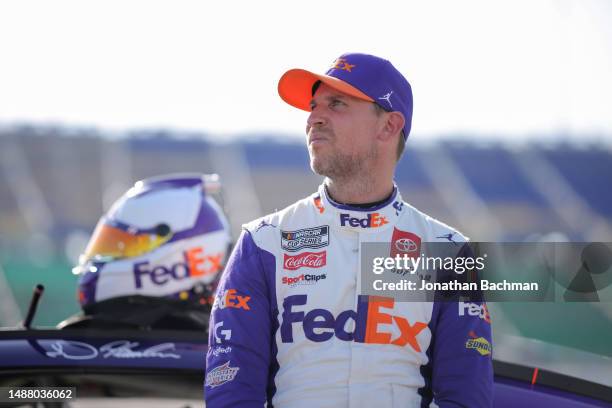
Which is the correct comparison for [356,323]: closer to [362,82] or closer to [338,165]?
[338,165]

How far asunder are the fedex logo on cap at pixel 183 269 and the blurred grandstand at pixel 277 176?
24059 mm

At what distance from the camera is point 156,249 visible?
179 inches

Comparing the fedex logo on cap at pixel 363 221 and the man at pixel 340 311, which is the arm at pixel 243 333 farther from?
the fedex logo on cap at pixel 363 221

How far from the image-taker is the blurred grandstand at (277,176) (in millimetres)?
32875

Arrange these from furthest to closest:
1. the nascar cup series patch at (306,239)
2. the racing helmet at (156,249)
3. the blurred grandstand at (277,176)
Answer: the blurred grandstand at (277,176) → the racing helmet at (156,249) → the nascar cup series patch at (306,239)

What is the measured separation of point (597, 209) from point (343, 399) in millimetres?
32203

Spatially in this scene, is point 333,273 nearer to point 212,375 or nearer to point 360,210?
point 360,210

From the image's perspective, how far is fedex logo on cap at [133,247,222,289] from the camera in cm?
444

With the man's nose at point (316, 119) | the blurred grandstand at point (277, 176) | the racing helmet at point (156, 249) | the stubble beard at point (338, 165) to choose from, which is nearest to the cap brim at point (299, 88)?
the man's nose at point (316, 119)

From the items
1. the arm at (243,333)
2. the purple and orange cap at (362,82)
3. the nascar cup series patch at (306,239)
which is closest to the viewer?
the arm at (243,333)

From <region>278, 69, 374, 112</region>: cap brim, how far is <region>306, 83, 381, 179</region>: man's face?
0.16 feet
